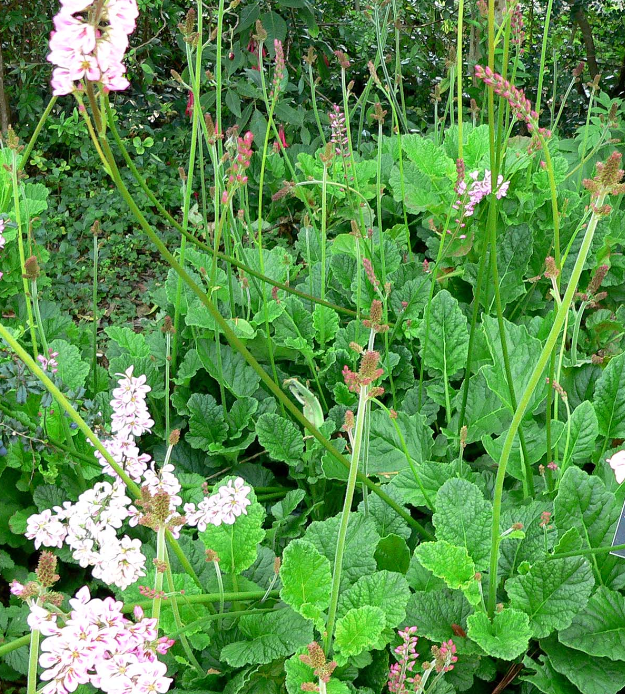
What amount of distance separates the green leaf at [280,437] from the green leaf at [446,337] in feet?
1.48

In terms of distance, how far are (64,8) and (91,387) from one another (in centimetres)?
148

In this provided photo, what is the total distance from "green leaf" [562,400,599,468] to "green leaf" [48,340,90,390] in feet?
4.07

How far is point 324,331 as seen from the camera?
7.13ft

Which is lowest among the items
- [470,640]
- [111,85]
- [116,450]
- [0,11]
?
[470,640]

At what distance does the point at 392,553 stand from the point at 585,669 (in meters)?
0.42

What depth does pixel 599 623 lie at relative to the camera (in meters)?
1.39

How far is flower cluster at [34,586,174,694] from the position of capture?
864 mm

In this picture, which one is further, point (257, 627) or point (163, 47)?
point (163, 47)

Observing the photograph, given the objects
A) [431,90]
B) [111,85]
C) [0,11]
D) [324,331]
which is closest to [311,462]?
[324,331]

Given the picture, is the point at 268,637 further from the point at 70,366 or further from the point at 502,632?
the point at 70,366

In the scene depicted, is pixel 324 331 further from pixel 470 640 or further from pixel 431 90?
pixel 431 90

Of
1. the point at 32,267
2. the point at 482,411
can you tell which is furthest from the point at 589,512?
the point at 32,267

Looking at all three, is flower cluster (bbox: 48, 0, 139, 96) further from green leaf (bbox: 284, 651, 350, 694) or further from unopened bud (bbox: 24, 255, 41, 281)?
green leaf (bbox: 284, 651, 350, 694)

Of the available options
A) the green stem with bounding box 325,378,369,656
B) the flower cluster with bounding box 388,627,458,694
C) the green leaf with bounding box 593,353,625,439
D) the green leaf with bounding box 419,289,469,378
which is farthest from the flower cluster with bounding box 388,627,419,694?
the green leaf with bounding box 419,289,469,378
